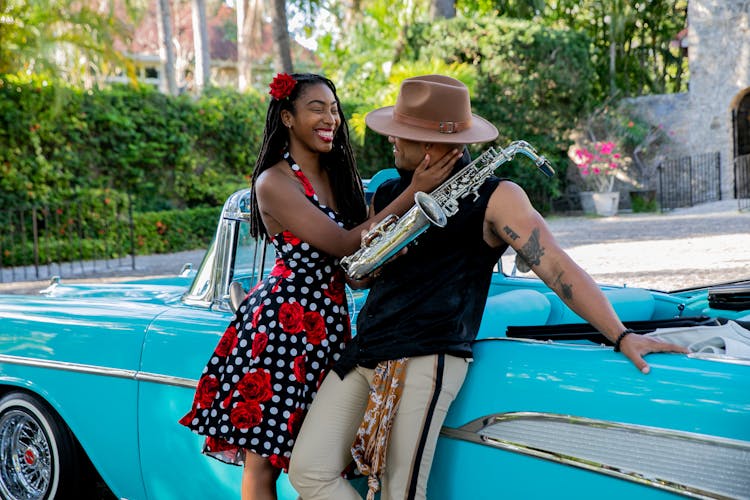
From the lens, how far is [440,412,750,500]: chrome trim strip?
190 cm

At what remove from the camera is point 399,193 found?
2471mm

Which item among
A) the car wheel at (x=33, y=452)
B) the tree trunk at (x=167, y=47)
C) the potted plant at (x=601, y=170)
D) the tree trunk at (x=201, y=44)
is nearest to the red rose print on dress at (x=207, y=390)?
the car wheel at (x=33, y=452)

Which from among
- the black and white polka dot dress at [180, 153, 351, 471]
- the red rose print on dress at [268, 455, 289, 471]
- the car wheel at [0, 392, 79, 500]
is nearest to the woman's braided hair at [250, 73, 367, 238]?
the black and white polka dot dress at [180, 153, 351, 471]

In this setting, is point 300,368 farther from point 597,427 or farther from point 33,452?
point 33,452

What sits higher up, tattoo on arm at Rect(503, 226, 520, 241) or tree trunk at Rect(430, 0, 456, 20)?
tree trunk at Rect(430, 0, 456, 20)

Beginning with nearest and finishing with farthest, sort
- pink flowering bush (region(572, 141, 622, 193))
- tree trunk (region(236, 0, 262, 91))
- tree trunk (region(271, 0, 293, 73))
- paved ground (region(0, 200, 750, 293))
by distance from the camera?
paved ground (region(0, 200, 750, 293)) < tree trunk (region(271, 0, 293, 73)) < pink flowering bush (region(572, 141, 622, 193)) < tree trunk (region(236, 0, 262, 91))

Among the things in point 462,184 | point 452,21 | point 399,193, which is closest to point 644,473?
point 462,184

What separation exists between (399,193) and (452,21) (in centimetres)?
1855

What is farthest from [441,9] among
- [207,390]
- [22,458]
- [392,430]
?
[392,430]

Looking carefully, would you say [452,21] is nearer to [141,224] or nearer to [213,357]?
[141,224]

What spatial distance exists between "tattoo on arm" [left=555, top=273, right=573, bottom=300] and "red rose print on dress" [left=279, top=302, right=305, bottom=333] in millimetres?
796

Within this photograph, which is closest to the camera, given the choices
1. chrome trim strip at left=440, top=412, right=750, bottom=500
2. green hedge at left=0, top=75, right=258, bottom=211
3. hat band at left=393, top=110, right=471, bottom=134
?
chrome trim strip at left=440, top=412, right=750, bottom=500

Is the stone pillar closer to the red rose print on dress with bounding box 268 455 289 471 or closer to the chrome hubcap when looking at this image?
the chrome hubcap

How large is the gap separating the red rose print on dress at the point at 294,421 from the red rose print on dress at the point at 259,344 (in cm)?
21
